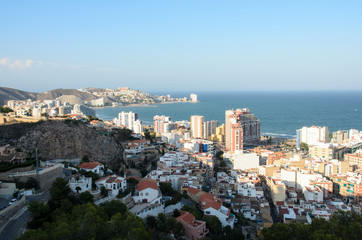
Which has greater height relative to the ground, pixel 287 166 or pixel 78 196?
pixel 78 196

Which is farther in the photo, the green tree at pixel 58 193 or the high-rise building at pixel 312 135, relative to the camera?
the high-rise building at pixel 312 135

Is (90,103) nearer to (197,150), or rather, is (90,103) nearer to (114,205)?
(197,150)

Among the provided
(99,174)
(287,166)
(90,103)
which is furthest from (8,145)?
(90,103)

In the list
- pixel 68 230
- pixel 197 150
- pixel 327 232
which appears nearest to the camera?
pixel 68 230

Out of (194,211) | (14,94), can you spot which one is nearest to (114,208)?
(194,211)

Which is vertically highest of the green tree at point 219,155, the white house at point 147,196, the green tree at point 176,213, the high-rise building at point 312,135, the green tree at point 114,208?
the green tree at point 114,208

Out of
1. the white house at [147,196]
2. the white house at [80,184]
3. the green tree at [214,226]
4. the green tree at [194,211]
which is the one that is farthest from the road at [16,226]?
the green tree at [214,226]

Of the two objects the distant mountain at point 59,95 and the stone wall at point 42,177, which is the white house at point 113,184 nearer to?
the stone wall at point 42,177
